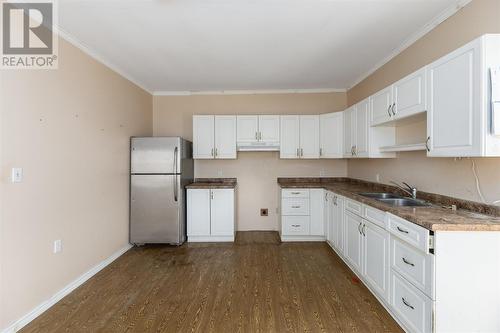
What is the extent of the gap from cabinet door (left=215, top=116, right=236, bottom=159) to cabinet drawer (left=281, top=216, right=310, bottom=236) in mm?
1447

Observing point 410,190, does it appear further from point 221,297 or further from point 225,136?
point 225,136

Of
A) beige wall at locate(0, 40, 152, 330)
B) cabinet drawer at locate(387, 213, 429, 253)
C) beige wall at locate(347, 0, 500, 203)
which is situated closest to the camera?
cabinet drawer at locate(387, 213, 429, 253)

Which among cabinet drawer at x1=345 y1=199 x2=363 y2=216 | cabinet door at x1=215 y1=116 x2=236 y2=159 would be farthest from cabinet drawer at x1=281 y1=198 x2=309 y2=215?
cabinet door at x1=215 y1=116 x2=236 y2=159

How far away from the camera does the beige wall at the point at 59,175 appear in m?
1.89

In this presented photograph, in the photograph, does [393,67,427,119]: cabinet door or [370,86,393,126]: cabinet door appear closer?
[393,67,427,119]: cabinet door

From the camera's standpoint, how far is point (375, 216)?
7.38 feet

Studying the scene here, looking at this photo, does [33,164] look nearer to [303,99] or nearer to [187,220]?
[187,220]

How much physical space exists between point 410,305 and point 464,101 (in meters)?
1.50

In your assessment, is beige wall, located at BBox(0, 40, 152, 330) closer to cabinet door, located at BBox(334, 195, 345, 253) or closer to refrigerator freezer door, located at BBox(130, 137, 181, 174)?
refrigerator freezer door, located at BBox(130, 137, 181, 174)

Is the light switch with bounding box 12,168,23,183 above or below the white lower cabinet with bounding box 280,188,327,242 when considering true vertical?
above

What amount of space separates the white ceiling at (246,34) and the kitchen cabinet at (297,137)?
2.53ft

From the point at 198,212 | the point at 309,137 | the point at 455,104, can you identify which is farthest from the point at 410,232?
the point at 198,212

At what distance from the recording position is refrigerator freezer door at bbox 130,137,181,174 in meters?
3.66

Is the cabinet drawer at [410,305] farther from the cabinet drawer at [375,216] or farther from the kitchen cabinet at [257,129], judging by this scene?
the kitchen cabinet at [257,129]
